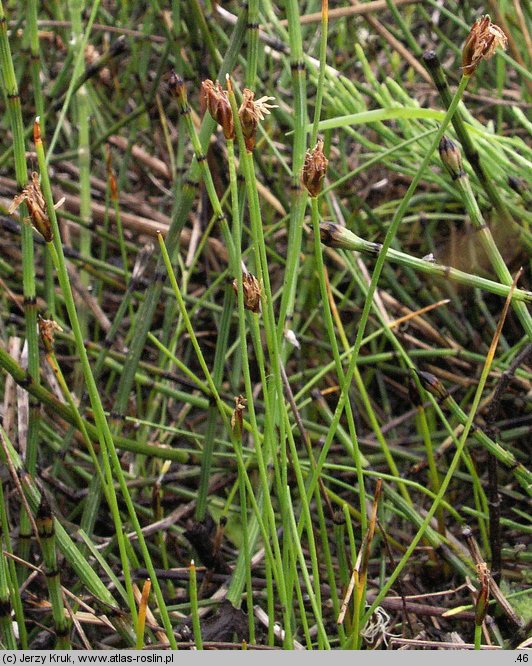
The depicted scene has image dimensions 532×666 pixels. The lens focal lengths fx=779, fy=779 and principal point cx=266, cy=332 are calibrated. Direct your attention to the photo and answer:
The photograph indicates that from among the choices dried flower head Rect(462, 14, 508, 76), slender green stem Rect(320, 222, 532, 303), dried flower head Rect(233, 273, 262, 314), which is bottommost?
slender green stem Rect(320, 222, 532, 303)

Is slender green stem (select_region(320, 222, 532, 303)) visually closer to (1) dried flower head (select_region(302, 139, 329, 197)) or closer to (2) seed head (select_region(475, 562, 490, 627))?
(1) dried flower head (select_region(302, 139, 329, 197))

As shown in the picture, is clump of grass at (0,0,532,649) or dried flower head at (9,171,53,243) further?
clump of grass at (0,0,532,649)

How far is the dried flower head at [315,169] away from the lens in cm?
54

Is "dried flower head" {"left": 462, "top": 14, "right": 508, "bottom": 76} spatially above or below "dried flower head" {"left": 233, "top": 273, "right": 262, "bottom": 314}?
above

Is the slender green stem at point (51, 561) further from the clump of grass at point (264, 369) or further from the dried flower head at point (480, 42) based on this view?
the dried flower head at point (480, 42)

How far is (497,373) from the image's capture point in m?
1.18

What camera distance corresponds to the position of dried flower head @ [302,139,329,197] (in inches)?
21.2

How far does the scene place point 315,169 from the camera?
540mm

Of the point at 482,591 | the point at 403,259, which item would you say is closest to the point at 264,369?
the point at 403,259

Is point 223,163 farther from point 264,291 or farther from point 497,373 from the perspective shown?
point 264,291

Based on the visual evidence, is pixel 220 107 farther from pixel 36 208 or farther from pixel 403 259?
pixel 403 259

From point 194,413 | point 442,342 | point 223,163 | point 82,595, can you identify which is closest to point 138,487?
point 82,595

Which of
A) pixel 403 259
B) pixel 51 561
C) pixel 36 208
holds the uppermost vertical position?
pixel 36 208

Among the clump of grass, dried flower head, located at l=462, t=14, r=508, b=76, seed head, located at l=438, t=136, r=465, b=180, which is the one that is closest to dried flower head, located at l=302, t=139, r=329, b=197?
the clump of grass
